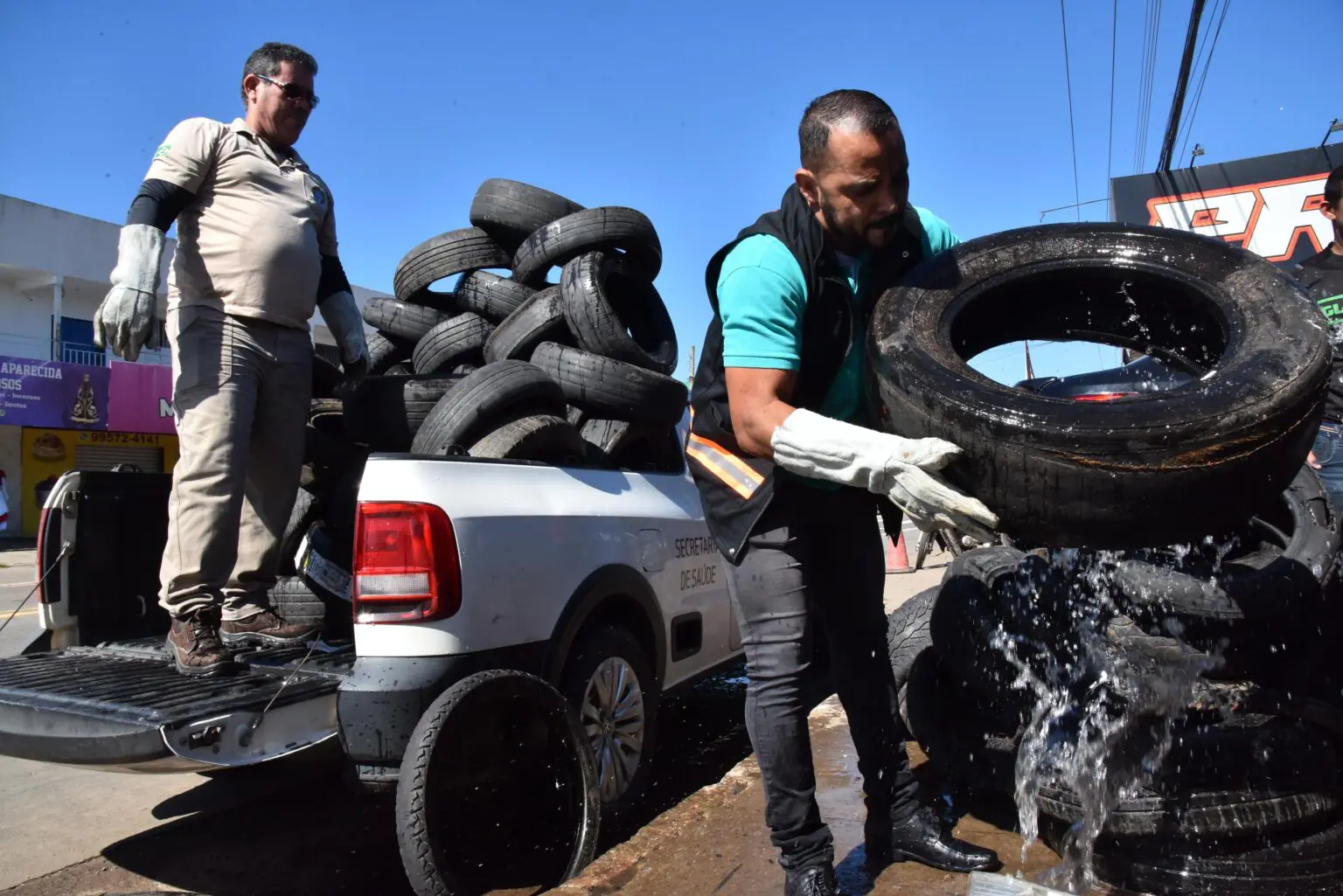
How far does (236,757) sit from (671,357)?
321cm

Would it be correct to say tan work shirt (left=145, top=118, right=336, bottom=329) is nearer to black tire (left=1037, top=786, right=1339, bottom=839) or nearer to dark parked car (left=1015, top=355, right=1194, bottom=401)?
dark parked car (left=1015, top=355, right=1194, bottom=401)

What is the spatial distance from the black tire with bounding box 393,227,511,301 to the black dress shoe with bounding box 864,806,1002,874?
3.84m

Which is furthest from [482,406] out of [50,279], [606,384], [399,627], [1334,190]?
[50,279]

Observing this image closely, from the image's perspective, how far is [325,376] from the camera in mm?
4230

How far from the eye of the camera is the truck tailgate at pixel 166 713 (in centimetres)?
237

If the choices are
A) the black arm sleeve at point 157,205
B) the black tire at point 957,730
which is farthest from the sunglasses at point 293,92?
the black tire at point 957,730

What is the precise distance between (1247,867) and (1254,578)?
0.75 m

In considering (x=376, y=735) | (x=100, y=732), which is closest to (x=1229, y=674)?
(x=376, y=735)

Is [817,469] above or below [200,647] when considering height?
above

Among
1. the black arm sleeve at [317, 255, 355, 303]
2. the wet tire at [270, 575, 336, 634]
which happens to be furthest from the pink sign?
the wet tire at [270, 575, 336, 634]

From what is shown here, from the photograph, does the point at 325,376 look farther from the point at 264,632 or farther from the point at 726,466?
the point at 726,466

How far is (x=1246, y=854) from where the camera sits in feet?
6.64

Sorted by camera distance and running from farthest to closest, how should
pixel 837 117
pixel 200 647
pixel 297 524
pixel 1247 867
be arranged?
pixel 297 524, pixel 200 647, pixel 837 117, pixel 1247 867

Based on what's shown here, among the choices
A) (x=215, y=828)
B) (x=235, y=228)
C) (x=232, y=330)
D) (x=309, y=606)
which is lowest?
(x=215, y=828)
